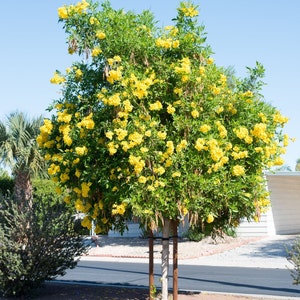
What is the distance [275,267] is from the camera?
1775cm

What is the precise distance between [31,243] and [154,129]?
Result: 12.6 ft

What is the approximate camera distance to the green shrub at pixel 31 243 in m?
10.3

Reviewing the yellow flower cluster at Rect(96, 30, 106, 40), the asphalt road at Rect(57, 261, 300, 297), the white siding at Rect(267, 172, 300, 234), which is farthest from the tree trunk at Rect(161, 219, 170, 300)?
the white siding at Rect(267, 172, 300, 234)

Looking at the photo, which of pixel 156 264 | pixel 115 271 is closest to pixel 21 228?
pixel 115 271

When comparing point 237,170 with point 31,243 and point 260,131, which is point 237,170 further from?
point 31,243

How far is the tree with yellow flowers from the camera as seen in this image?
26.4 feet

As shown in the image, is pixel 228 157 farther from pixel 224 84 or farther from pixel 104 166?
pixel 104 166

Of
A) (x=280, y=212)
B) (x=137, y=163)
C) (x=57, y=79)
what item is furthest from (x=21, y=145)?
(x=137, y=163)

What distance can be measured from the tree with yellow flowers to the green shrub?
5.81 ft

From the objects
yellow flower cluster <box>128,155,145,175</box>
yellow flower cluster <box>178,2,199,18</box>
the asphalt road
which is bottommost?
the asphalt road

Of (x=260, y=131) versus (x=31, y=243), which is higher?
(x=260, y=131)

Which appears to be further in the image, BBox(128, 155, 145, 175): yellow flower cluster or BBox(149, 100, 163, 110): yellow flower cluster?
BBox(149, 100, 163, 110): yellow flower cluster

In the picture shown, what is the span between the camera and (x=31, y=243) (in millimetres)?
10469

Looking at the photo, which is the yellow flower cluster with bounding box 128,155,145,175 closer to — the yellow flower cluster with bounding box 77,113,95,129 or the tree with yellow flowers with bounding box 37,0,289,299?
the tree with yellow flowers with bounding box 37,0,289,299
